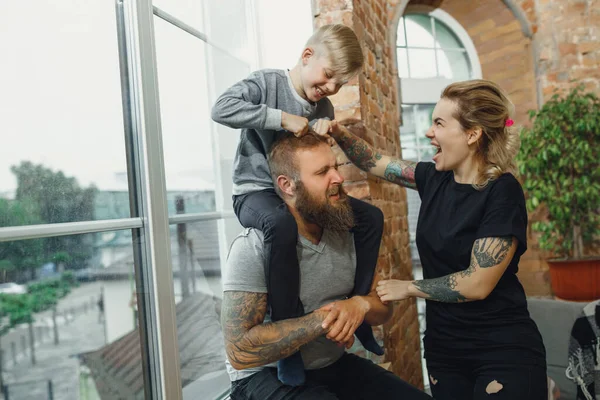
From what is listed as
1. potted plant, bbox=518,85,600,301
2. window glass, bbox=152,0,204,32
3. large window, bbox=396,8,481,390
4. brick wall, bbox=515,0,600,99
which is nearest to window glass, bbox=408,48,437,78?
large window, bbox=396,8,481,390

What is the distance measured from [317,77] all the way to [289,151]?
0.25 m

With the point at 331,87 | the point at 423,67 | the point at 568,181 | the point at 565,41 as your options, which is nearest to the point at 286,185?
the point at 331,87

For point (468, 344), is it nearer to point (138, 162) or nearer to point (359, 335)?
point (359, 335)

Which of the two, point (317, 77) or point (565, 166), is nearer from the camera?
point (317, 77)

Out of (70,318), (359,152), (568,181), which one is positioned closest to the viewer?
(70,318)

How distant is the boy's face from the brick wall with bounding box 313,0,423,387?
55cm

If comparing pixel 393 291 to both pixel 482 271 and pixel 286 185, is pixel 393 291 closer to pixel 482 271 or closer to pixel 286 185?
pixel 482 271

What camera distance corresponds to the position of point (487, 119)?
5.52 ft

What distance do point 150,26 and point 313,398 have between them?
1.23 m

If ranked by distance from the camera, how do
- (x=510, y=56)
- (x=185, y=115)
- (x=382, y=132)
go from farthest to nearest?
(x=510, y=56), (x=382, y=132), (x=185, y=115)

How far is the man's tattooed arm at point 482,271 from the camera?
1.57 m

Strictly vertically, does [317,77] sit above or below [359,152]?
above

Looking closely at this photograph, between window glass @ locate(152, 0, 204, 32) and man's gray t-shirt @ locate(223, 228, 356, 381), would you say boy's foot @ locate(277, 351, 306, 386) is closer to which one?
man's gray t-shirt @ locate(223, 228, 356, 381)

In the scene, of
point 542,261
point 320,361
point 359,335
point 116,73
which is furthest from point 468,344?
point 542,261
